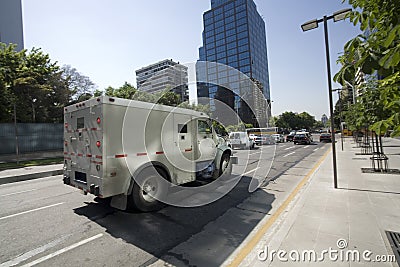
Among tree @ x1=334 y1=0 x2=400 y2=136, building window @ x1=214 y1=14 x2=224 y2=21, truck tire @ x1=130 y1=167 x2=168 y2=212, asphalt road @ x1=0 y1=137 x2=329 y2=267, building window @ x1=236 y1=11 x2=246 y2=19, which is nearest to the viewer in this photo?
tree @ x1=334 y1=0 x2=400 y2=136

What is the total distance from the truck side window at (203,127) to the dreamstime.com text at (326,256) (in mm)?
4354

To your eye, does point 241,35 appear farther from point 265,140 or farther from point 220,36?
point 265,140

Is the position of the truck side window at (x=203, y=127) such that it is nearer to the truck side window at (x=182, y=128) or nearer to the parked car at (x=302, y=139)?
the truck side window at (x=182, y=128)

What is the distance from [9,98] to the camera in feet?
59.9

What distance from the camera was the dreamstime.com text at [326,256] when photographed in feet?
9.53

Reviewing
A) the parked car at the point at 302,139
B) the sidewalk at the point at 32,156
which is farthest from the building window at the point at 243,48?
the sidewalk at the point at 32,156

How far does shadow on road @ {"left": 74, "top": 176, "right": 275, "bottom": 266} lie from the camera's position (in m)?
3.39

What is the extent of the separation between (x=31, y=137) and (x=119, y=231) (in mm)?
17950

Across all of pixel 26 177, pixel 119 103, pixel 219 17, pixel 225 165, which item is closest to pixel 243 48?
pixel 219 17

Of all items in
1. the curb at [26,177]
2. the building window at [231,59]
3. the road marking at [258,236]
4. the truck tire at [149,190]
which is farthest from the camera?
the building window at [231,59]

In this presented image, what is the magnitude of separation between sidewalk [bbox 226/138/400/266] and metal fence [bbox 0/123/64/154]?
709 inches

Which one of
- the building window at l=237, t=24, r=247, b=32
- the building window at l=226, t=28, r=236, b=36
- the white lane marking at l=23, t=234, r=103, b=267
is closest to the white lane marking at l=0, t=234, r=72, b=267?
the white lane marking at l=23, t=234, r=103, b=267

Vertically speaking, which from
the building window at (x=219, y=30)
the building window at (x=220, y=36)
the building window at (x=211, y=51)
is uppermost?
the building window at (x=219, y=30)

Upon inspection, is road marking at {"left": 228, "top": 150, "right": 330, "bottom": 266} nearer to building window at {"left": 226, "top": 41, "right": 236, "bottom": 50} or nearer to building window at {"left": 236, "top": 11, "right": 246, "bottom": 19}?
building window at {"left": 226, "top": 41, "right": 236, "bottom": 50}
